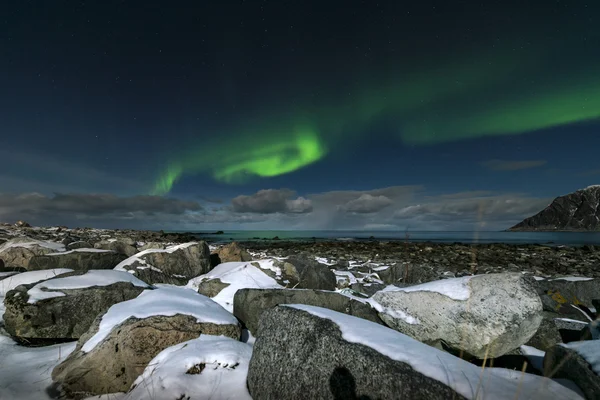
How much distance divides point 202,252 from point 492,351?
A: 8960 mm

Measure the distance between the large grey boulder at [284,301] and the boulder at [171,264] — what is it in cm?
446

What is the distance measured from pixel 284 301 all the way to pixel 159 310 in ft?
8.15

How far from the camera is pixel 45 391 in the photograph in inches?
145

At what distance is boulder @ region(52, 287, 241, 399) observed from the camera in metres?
3.70

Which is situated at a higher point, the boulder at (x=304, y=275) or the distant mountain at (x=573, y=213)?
the distant mountain at (x=573, y=213)

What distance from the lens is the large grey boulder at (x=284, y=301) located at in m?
5.78

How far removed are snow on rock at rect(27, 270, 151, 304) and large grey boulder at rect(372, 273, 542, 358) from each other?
578 cm

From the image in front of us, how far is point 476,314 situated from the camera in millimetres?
4586

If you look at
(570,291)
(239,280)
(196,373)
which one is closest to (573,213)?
(570,291)

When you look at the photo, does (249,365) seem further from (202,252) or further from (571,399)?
(202,252)

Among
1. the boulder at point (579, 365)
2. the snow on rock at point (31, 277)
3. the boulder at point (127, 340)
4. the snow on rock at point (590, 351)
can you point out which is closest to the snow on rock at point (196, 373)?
the boulder at point (127, 340)

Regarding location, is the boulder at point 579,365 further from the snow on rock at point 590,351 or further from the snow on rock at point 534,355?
the snow on rock at point 534,355

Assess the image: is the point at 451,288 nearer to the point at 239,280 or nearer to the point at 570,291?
the point at 239,280

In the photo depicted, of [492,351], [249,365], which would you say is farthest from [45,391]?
[492,351]
